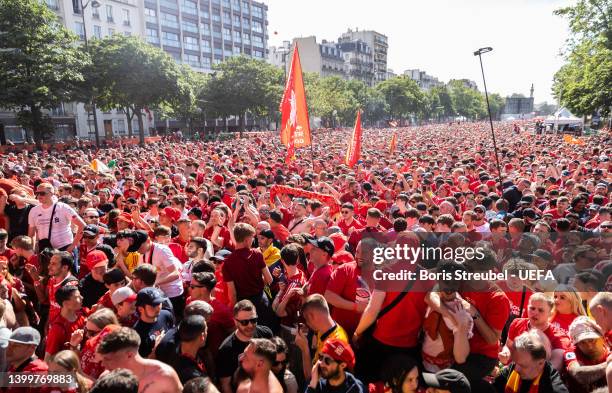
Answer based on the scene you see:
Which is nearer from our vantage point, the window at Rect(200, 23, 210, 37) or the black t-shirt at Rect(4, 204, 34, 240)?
the black t-shirt at Rect(4, 204, 34, 240)

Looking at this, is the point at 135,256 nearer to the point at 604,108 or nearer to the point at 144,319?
the point at 144,319

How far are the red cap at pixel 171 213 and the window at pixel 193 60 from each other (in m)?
70.4

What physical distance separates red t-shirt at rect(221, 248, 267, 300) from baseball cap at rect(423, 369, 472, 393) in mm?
2049

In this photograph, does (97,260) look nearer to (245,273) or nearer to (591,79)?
(245,273)

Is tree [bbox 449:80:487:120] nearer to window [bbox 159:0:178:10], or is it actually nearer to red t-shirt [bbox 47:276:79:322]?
window [bbox 159:0:178:10]

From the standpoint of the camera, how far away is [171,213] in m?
6.92

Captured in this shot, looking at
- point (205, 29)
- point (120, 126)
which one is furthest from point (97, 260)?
point (205, 29)

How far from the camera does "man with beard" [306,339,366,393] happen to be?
2.89m

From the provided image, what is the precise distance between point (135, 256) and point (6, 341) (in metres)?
1.91

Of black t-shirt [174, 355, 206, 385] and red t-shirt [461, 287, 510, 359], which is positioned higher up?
red t-shirt [461, 287, 510, 359]

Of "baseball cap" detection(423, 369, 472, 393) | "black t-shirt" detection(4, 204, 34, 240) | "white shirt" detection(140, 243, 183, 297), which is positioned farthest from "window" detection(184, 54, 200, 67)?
"baseball cap" detection(423, 369, 472, 393)

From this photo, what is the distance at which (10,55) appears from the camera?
28.2 meters

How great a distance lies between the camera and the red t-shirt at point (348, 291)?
3865mm

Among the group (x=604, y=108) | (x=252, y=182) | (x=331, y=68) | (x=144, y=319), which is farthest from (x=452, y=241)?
(x=331, y=68)
